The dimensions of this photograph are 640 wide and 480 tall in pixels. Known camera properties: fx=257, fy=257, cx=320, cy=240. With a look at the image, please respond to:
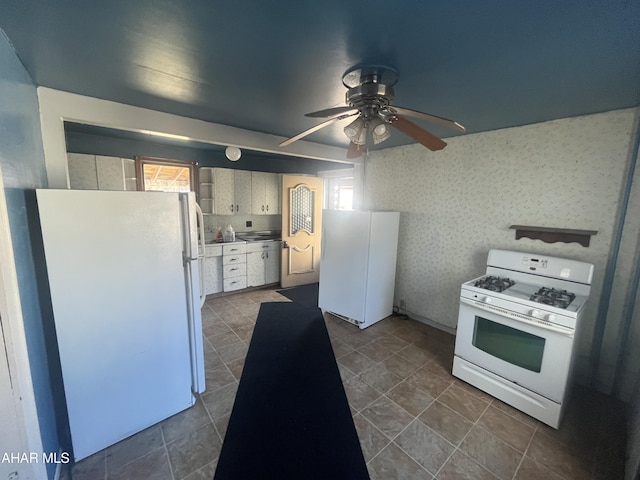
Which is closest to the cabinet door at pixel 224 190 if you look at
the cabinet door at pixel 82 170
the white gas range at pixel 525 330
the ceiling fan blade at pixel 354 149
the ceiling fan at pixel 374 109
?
the cabinet door at pixel 82 170

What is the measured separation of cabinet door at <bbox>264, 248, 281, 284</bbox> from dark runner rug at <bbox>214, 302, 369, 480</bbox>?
5.74 feet

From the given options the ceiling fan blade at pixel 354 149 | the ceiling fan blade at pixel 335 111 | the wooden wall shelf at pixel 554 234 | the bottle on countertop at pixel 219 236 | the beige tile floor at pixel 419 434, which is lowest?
the beige tile floor at pixel 419 434

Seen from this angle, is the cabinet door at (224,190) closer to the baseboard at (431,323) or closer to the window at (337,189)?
the window at (337,189)

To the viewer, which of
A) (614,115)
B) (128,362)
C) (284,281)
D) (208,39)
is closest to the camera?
(208,39)

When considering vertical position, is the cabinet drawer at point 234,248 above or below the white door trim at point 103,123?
below

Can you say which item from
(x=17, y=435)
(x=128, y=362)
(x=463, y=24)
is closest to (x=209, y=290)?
(x=128, y=362)

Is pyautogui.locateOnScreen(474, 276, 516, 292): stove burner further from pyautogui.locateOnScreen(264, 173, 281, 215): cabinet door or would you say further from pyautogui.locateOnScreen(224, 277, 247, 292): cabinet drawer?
pyautogui.locateOnScreen(264, 173, 281, 215): cabinet door

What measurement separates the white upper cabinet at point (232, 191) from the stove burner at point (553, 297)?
394 cm

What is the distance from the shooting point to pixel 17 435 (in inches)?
40.1

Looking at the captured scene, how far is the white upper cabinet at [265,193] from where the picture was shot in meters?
4.48

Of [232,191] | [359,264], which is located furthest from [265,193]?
[359,264]

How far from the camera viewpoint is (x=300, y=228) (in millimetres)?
4629

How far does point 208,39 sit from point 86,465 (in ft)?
7.99

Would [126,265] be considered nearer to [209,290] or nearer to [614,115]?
[209,290]
